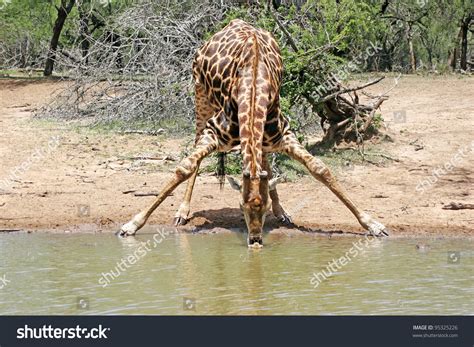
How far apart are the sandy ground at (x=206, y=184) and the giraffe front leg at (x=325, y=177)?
0.88 ft

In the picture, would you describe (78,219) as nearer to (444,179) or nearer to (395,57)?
(444,179)

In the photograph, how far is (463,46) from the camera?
2638 centimetres

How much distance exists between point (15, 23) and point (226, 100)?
20790mm

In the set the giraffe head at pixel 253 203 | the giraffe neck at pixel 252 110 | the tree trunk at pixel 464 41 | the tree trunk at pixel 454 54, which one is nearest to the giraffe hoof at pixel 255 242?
the giraffe head at pixel 253 203

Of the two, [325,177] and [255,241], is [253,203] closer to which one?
[255,241]

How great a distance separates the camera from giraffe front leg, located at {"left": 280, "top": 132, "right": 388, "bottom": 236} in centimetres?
945

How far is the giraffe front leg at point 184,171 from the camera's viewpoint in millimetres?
9328

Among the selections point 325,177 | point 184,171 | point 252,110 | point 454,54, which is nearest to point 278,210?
point 325,177

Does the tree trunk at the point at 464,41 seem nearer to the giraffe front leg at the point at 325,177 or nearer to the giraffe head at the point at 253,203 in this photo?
the giraffe front leg at the point at 325,177

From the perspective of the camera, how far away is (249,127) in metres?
8.82

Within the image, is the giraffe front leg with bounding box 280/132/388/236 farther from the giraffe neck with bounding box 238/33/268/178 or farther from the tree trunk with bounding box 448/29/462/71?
the tree trunk with bounding box 448/29/462/71

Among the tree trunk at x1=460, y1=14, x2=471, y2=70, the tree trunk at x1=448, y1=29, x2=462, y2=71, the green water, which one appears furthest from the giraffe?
the tree trunk at x1=448, y1=29, x2=462, y2=71

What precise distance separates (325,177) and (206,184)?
2729mm
